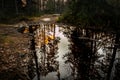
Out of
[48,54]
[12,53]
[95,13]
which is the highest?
[95,13]

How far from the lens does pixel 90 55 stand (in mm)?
15586

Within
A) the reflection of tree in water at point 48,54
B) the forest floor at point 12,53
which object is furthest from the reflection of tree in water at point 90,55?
the forest floor at point 12,53

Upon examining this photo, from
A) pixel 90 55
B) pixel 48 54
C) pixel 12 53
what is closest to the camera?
pixel 90 55

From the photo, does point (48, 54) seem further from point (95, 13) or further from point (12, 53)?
point (95, 13)

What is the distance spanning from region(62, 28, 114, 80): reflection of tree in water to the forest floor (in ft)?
11.8

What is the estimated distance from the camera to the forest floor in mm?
12539

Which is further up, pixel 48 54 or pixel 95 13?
pixel 95 13

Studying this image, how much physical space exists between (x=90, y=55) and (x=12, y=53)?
6404mm

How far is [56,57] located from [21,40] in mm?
5638

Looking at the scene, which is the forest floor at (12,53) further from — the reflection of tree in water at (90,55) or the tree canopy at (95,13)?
the tree canopy at (95,13)

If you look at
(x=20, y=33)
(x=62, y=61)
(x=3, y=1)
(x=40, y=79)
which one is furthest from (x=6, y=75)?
(x=3, y=1)

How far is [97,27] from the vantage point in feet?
83.5

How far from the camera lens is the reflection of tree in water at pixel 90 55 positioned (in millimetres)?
12711

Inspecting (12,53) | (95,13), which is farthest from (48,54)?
(95,13)
